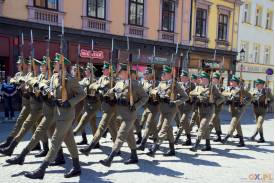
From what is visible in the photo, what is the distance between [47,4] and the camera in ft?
53.0

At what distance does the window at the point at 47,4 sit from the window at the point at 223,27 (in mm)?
13533

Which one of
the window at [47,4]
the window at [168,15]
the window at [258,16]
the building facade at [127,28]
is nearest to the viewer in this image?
Result: the building facade at [127,28]

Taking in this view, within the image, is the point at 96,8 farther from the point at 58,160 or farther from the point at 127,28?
the point at 58,160

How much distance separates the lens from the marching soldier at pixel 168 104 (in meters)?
7.83

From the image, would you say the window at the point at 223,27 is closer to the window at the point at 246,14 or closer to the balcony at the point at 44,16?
the window at the point at 246,14

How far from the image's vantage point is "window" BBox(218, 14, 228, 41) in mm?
26094

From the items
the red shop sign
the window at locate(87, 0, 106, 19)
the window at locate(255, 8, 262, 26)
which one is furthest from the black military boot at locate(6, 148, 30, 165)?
the window at locate(255, 8, 262, 26)

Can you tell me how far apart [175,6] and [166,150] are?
1537cm

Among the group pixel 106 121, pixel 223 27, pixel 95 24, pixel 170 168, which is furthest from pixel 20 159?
pixel 223 27

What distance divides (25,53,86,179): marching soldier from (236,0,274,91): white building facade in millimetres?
23231

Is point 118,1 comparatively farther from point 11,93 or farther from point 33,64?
point 33,64

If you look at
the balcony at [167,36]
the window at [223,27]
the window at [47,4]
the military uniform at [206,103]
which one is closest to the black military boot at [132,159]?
the military uniform at [206,103]

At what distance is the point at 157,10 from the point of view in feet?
70.0

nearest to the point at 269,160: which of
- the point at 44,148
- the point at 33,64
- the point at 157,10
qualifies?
the point at 44,148
